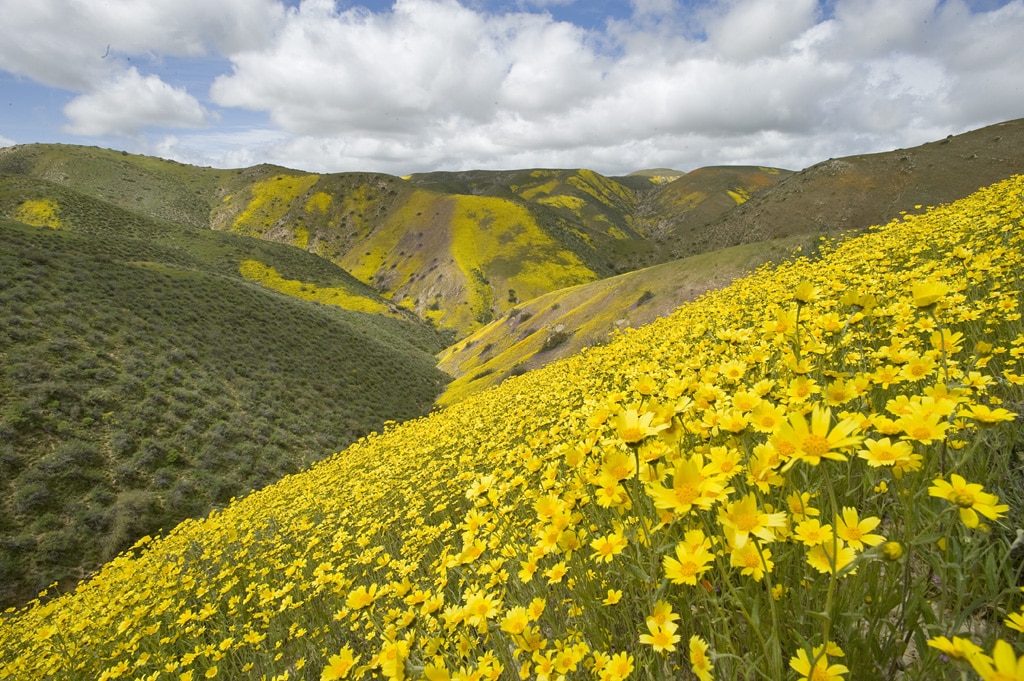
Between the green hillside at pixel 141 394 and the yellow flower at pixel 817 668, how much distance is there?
21627 millimetres

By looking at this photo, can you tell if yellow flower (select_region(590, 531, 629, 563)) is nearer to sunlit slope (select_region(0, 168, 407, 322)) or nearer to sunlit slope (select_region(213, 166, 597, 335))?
sunlit slope (select_region(0, 168, 407, 322))

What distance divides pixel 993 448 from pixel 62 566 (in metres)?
25.2

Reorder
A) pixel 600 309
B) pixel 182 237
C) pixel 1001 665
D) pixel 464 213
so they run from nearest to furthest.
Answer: pixel 1001 665
pixel 600 309
pixel 182 237
pixel 464 213

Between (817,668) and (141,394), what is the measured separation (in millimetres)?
31169

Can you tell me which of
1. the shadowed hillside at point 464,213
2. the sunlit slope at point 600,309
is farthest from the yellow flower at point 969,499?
the shadowed hillside at point 464,213

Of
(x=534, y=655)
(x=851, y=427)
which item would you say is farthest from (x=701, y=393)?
(x=534, y=655)

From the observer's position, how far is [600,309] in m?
36.6

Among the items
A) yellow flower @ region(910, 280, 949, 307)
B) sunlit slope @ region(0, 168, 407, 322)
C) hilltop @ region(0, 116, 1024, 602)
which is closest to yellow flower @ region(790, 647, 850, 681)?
yellow flower @ region(910, 280, 949, 307)

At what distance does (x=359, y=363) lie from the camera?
41188 millimetres

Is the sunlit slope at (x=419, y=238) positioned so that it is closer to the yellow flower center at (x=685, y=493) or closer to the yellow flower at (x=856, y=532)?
the yellow flower center at (x=685, y=493)

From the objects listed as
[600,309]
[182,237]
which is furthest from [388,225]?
[600,309]

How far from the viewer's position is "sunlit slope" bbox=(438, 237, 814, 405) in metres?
29.1

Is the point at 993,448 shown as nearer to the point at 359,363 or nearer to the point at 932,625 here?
the point at 932,625

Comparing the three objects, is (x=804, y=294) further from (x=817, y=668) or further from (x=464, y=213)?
(x=464, y=213)
